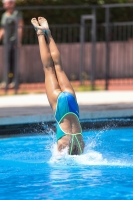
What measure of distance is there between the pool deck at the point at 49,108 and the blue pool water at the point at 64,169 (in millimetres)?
401

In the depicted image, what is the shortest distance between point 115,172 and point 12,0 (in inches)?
300

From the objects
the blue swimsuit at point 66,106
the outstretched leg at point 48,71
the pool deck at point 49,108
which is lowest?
the pool deck at point 49,108

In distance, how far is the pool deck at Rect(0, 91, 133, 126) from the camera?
10055 mm

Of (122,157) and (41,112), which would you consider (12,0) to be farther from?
(122,157)

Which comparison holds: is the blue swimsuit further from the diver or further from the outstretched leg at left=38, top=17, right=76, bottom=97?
the outstretched leg at left=38, top=17, right=76, bottom=97

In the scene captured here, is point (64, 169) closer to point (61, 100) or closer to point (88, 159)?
point (88, 159)

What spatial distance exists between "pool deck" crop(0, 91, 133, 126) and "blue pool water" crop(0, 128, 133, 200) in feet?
1.31

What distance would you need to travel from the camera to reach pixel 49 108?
11.1 m

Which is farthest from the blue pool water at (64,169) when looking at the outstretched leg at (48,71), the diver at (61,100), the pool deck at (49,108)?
the outstretched leg at (48,71)

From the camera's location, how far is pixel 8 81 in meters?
14.1

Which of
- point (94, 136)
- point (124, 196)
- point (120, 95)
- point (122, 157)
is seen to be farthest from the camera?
point (120, 95)

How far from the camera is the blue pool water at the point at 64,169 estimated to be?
21.4ft

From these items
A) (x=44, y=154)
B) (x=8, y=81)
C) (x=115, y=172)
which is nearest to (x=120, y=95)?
(x=8, y=81)

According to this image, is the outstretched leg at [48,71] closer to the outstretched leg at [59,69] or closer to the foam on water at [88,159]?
the outstretched leg at [59,69]
